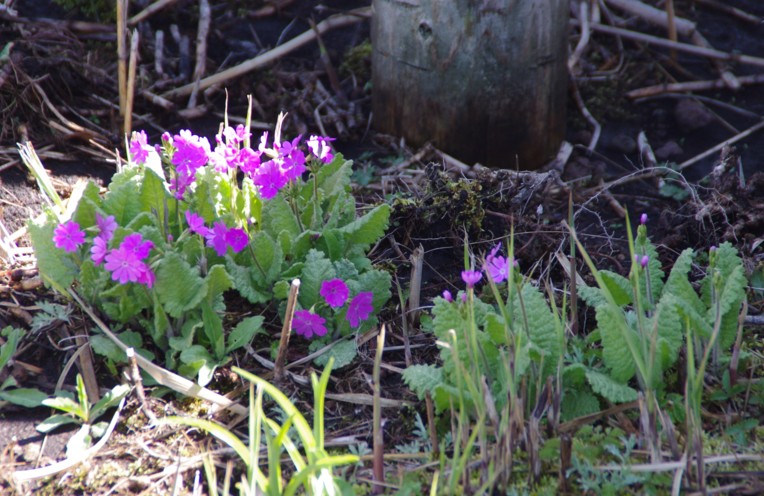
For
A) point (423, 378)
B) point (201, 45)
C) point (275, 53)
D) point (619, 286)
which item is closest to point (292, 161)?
point (423, 378)

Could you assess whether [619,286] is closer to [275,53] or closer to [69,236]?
[69,236]

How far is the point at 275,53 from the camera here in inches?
147

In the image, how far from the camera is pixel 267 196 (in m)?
2.17

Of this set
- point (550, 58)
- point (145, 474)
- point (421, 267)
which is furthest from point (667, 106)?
point (145, 474)

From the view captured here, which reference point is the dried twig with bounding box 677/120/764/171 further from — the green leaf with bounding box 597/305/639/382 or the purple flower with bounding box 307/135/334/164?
the purple flower with bounding box 307/135/334/164

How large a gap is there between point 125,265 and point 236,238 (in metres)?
0.31

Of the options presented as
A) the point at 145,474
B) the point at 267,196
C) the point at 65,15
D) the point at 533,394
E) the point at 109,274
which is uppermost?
the point at 65,15

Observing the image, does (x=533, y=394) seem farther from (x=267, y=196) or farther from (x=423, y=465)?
(x=267, y=196)

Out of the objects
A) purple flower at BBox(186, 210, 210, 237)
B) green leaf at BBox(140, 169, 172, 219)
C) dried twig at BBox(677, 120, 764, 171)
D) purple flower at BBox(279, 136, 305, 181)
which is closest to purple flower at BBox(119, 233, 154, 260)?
purple flower at BBox(186, 210, 210, 237)

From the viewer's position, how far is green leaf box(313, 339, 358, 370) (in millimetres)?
2119

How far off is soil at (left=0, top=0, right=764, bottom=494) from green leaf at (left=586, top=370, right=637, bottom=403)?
0.46 meters

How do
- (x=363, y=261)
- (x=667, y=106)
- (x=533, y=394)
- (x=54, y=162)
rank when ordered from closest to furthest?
(x=533, y=394)
(x=363, y=261)
(x=54, y=162)
(x=667, y=106)

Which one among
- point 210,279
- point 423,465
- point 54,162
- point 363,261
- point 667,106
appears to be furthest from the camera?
point 667,106

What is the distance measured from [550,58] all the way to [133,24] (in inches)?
82.7
